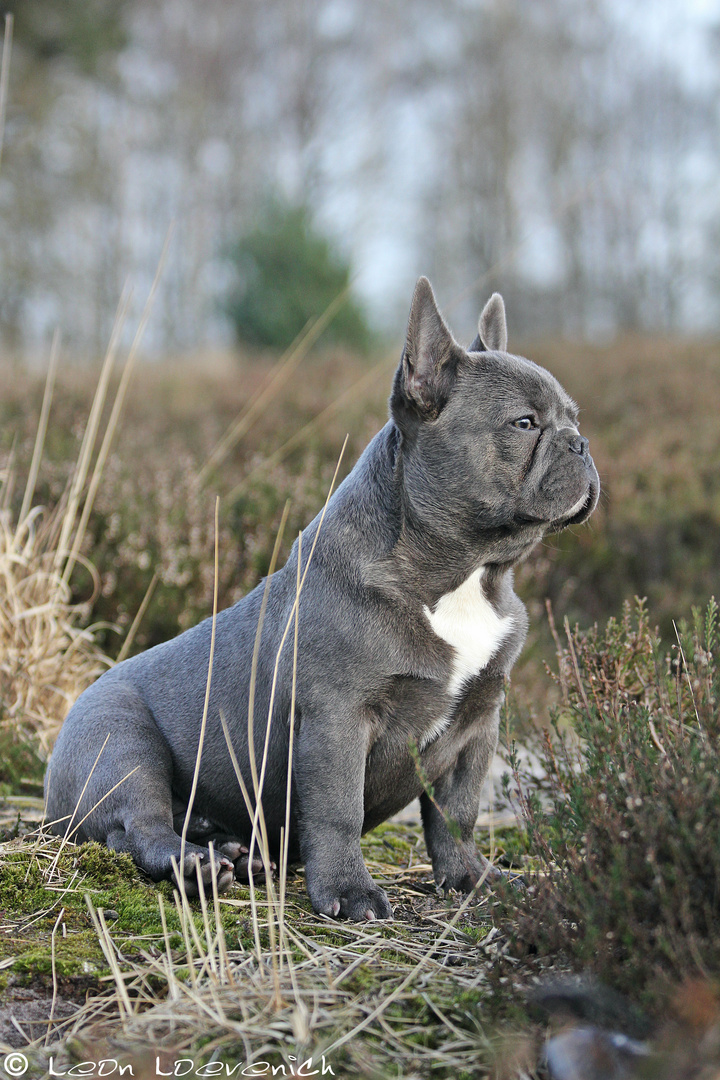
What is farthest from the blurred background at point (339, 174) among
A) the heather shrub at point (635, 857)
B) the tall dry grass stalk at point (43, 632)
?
the heather shrub at point (635, 857)

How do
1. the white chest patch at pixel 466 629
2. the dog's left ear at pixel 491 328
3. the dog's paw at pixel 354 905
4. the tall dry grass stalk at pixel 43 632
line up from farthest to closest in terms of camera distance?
1. the tall dry grass stalk at pixel 43 632
2. the dog's left ear at pixel 491 328
3. the white chest patch at pixel 466 629
4. the dog's paw at pixel 354 905

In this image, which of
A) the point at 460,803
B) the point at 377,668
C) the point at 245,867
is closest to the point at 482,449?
the point at 377,668

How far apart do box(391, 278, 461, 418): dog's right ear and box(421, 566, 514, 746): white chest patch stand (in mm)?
573

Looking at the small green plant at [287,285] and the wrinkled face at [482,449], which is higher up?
the small green plant at [287,285]

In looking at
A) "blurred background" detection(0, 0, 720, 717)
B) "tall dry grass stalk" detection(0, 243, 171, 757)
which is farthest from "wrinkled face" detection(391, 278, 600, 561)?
"blurred background" detection(0, 0, 720, 717)

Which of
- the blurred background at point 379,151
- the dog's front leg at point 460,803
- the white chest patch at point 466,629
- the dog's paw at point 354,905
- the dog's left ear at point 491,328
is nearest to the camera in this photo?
the dog's paw at point 354,905

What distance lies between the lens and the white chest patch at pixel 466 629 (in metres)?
2.88

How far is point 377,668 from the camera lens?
109 inches

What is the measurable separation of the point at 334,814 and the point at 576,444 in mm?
1386

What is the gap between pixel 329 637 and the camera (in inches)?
111

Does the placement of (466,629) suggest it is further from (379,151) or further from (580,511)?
(379,151)

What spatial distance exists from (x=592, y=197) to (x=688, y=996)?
25.9 m

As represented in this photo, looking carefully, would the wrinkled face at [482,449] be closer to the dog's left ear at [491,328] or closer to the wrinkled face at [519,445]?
the wrinkled face at [519,445]

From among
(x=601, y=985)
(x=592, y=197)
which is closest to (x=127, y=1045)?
(x=601, y=985)
